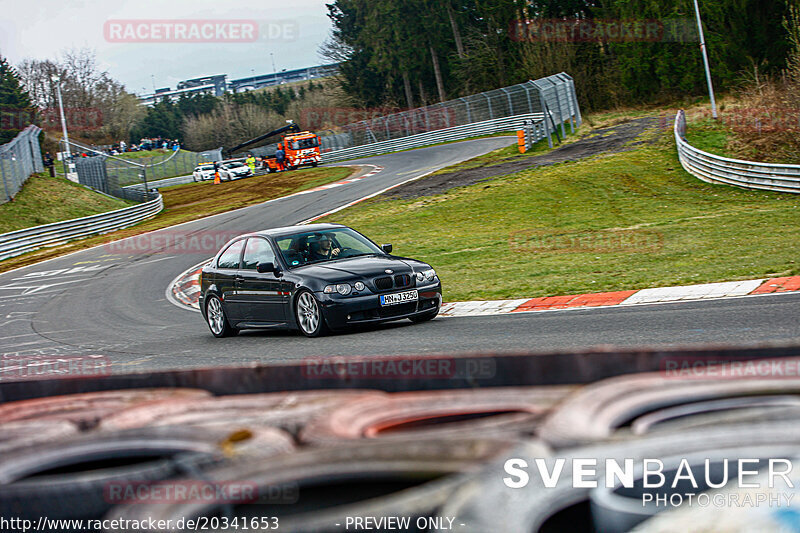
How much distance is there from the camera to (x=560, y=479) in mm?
2512

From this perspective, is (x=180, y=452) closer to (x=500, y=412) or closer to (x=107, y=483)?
(x=107, y=483)

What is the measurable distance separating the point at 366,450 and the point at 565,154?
32916 mm

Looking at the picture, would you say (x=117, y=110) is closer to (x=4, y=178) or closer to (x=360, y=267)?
(x=4, y=178)

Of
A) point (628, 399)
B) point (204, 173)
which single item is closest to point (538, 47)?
point (204, 173)

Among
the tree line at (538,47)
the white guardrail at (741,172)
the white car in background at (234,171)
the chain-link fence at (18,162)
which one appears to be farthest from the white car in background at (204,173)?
the white guardrail at (741,172)

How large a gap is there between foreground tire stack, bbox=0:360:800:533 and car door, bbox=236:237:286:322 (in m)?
8.04

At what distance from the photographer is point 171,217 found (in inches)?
1515

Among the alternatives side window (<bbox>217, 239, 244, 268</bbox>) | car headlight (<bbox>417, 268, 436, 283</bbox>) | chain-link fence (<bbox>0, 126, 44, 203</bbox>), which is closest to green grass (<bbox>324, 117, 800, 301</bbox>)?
car headlight (<bbox>417, 268, 436, 283</bbox>)

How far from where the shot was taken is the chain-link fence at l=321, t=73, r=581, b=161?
42281 mm

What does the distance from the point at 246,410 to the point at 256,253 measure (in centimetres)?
886

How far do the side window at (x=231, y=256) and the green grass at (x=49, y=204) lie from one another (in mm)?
23354

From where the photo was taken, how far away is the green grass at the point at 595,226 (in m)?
13.6

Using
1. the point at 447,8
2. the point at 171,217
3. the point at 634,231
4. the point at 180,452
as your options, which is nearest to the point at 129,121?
the point at 447,8

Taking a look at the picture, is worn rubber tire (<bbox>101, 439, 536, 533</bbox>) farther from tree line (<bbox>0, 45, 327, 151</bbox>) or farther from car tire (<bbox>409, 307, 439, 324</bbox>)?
tree line (<bbox>0, 45, 327, 151</bbox>)
